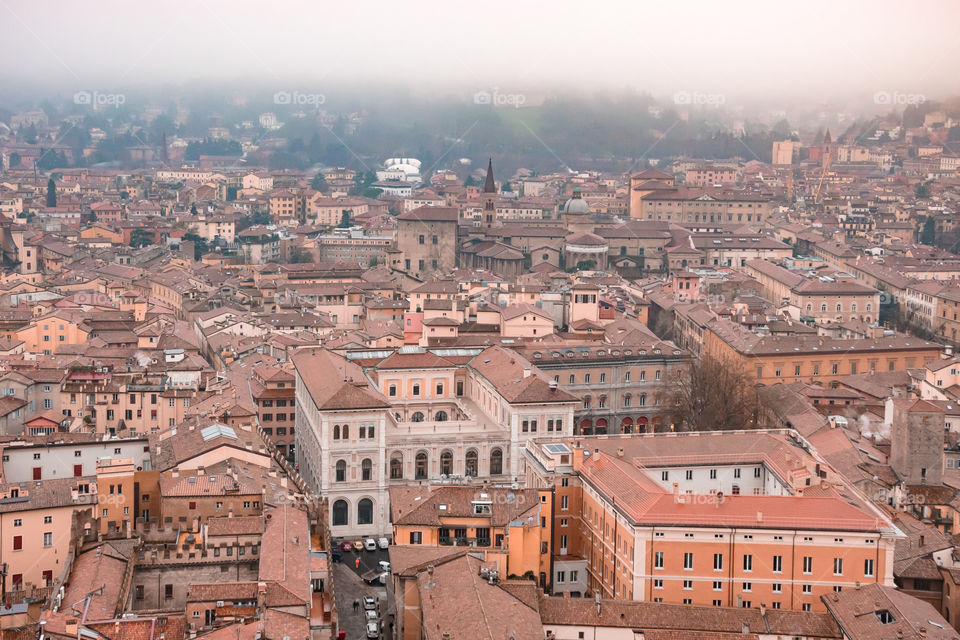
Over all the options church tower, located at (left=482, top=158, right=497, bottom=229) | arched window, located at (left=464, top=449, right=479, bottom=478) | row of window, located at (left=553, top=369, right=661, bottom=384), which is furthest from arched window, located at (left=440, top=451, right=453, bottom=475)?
church tower, located at (left=482, top=158, right=497, bottom=229)

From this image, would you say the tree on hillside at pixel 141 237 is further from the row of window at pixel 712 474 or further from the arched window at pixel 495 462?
the row of window at pixel 712 474

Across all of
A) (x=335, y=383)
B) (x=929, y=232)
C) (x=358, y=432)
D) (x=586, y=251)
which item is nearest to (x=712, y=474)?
(x=358, y=432)

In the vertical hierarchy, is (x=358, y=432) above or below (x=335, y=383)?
below

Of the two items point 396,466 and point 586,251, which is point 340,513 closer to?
point 396,466

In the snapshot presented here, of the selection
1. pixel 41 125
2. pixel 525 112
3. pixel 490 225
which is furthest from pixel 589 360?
pixel 41 125

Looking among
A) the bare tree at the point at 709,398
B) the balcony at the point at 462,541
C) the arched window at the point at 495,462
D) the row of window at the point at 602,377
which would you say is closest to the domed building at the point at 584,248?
the bare tree at the point at 709,398
